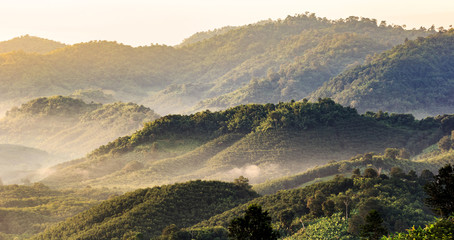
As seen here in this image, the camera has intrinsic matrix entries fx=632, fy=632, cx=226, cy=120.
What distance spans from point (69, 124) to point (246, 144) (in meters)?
86.6

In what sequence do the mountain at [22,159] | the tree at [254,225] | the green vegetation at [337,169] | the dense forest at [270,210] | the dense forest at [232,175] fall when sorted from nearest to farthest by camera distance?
the tree at [254,225] < the dense forest at [270,210] < the dense forest at [232,175] < the green vegetation at [337,169] < the mountain at [22,159]

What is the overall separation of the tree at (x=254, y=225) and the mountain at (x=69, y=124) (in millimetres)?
123503

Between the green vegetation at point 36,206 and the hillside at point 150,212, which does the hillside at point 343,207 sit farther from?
the green vegetation at point 36,206

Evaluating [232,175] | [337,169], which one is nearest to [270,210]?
[337,169]

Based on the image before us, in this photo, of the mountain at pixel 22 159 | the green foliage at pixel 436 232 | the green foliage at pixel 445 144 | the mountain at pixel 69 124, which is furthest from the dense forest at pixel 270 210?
the mountain at pixel 69 124

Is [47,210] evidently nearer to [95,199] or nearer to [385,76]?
[95,199]

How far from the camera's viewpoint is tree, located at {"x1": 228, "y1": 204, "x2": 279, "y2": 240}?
79.2 ft

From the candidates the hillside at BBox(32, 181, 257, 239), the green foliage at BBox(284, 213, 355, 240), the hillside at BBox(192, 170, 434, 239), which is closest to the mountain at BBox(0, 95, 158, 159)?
the hillside at BBox(32, 181, 257, 239)

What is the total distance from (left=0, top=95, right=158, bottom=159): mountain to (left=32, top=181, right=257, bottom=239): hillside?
94.4 m

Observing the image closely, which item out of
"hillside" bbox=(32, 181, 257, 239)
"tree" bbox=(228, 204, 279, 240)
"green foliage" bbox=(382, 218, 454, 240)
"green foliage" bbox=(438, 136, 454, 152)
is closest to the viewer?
"tree" bbox=(228, 204, 279, 240)

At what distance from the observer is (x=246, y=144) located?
287 feet

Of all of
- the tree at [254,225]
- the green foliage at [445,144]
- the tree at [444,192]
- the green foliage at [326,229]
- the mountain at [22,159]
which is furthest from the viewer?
the mountain at [22,159]

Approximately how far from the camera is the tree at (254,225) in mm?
24125

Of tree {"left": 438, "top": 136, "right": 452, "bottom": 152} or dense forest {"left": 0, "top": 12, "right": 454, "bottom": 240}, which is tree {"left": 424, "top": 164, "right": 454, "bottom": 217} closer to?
dense forest {"left": 0, "top": 12, "right": 454, "bottom": 240}
